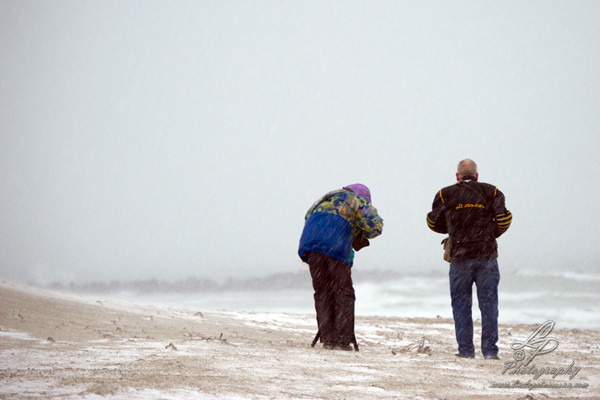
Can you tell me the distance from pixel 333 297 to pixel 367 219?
869 millimetres

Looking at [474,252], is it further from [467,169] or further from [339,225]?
[339,225]

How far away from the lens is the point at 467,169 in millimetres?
5977

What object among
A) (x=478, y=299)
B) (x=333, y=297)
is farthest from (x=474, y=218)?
(x=333, y=297)

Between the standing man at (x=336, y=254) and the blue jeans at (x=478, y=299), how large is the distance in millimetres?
1066

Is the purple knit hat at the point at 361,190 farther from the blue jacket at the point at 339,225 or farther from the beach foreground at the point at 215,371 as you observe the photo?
the beach foreground at the point at 215,371

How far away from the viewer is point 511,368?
4.36 metres

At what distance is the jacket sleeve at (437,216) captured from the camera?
5.95 meters

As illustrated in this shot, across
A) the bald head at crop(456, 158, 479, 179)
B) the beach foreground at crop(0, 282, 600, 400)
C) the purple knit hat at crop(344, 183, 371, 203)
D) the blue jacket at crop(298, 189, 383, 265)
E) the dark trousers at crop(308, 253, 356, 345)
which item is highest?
the bald head at crop(456, 158, 479, 179)

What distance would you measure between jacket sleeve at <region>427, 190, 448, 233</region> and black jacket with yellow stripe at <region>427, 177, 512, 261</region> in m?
0.05

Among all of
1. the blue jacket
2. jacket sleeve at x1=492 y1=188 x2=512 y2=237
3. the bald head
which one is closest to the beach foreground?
the blue jacket

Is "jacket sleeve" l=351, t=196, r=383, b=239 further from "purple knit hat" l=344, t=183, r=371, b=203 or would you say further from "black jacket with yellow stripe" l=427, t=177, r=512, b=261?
"black jacket with yellow stripe" l=427, t=177, r=512, b=261

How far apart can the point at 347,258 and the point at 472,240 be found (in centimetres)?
132

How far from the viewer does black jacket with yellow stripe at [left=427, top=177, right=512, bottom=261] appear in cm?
569

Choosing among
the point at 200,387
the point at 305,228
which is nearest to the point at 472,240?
the point at 305,228
